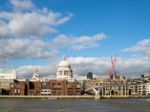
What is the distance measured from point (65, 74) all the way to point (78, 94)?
25139 millimetres

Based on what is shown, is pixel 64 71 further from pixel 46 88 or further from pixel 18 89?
pixel 18 89

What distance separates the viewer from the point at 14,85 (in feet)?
568

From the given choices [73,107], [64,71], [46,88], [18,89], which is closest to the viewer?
[73,107]

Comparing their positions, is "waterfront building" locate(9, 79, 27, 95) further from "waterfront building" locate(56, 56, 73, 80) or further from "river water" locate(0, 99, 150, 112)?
"river water" locate(0, 99, 150, 112)

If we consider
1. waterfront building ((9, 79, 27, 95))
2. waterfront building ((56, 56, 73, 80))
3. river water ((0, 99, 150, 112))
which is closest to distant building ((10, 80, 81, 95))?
waterfront building ((9, 79, 27, 95))

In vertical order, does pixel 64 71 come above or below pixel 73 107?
above

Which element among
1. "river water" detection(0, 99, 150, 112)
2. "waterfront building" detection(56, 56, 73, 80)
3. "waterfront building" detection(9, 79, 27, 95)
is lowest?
"river water" detection(0, 99, 150, 112)

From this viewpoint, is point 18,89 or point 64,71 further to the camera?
point 64,71

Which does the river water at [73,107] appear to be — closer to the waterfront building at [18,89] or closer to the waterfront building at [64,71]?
the waterfront building at [18,89]

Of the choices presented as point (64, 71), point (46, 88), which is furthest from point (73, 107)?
point (64, 71)

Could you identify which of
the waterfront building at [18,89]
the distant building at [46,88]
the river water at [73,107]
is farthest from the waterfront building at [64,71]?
the river water at [73,107]

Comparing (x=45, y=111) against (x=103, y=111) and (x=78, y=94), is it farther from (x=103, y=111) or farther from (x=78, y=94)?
(x=78, y=94)

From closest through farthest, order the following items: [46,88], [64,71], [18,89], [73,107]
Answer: [73,107] < [18,89] < [46,88] < [64,71]

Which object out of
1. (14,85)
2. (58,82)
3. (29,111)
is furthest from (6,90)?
(29,111)
